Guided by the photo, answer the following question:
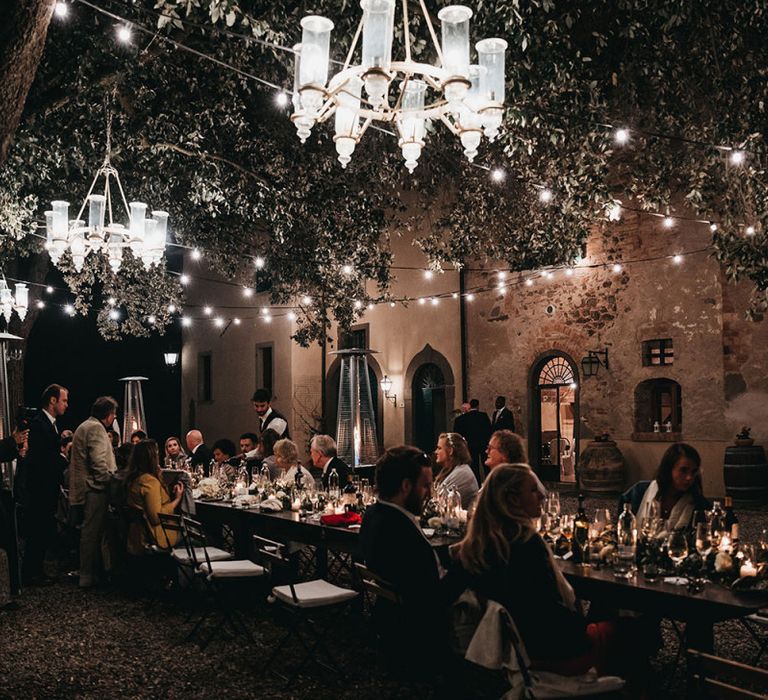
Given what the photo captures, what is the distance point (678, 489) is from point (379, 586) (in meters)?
2.20

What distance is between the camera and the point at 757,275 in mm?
7262

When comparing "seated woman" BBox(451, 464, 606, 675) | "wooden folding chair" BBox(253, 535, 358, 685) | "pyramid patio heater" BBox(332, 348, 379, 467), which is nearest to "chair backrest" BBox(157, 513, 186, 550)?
"wooden folding chair" BBox(253, 535, 358, 685)

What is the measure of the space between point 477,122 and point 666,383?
32.8 feet

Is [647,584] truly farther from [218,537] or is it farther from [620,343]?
[620,343]

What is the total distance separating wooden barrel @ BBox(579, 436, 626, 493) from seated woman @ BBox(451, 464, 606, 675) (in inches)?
416

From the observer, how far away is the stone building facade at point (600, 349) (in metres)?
12.5

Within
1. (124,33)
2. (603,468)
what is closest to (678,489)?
(124,33)

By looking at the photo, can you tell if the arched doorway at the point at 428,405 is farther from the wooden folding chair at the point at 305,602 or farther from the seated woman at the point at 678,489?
the wooden folding chair at the point at 305,602

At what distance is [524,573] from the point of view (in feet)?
9.64

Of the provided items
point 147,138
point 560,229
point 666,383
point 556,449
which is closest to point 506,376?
point 556,449

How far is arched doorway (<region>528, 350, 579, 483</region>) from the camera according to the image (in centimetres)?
1468

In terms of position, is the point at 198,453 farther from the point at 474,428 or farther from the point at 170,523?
the point at 474,428

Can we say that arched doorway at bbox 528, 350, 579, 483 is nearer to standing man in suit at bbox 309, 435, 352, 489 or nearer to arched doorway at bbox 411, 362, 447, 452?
arched doorway at bbox 411, 362, 447, 452

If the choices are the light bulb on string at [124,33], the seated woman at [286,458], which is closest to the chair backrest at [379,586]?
the seated woman at [286,458]
